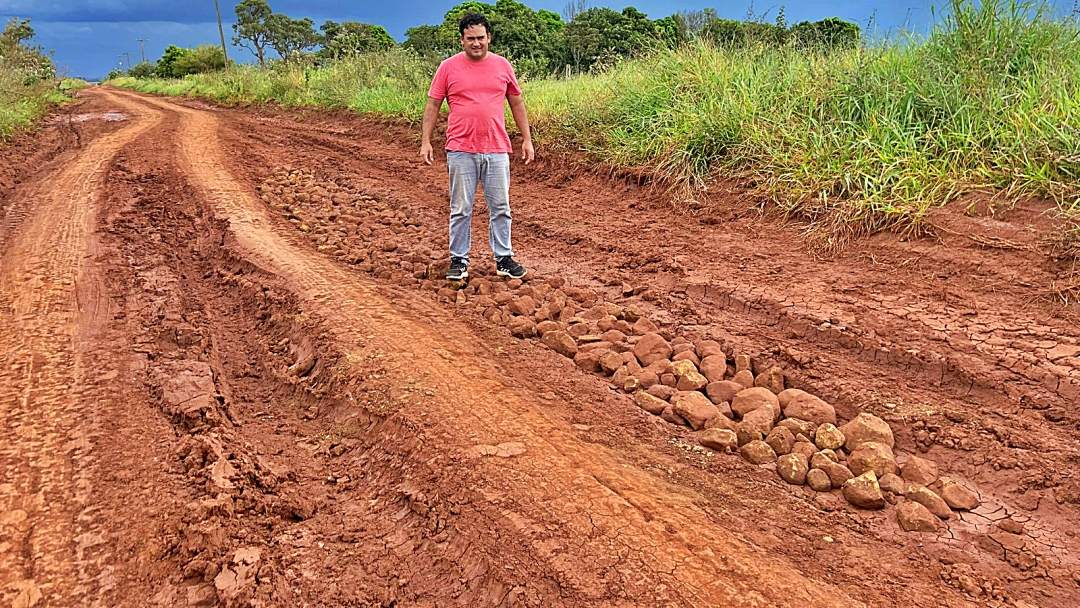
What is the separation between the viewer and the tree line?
7078 millimetres

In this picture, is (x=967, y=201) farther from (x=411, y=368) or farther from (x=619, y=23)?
(x=619, y=23)

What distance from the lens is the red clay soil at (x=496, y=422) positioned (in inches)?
75.6

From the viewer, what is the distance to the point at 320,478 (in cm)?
248

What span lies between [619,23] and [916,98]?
18363 millimetres

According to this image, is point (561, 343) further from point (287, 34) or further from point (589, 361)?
point (287, 34)

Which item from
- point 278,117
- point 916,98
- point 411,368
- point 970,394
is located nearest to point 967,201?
point 916,98

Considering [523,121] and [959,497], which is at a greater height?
[523,121]

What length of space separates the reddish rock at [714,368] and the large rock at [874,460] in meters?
0.72

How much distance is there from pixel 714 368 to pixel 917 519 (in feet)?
3.60

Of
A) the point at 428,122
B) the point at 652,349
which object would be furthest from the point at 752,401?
the point at 428,122

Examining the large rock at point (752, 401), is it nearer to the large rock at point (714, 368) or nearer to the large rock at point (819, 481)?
the large rock at point (714, 368)

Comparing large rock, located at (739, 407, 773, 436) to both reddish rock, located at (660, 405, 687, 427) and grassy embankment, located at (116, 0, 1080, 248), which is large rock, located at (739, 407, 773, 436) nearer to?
reddish rock, located at (660, 405, 687, 427)

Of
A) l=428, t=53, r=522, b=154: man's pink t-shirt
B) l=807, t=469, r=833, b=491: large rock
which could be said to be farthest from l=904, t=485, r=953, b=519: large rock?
l=428, t=53, r=522, b=154: man's pink t-shirt

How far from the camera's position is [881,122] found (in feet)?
15.4
